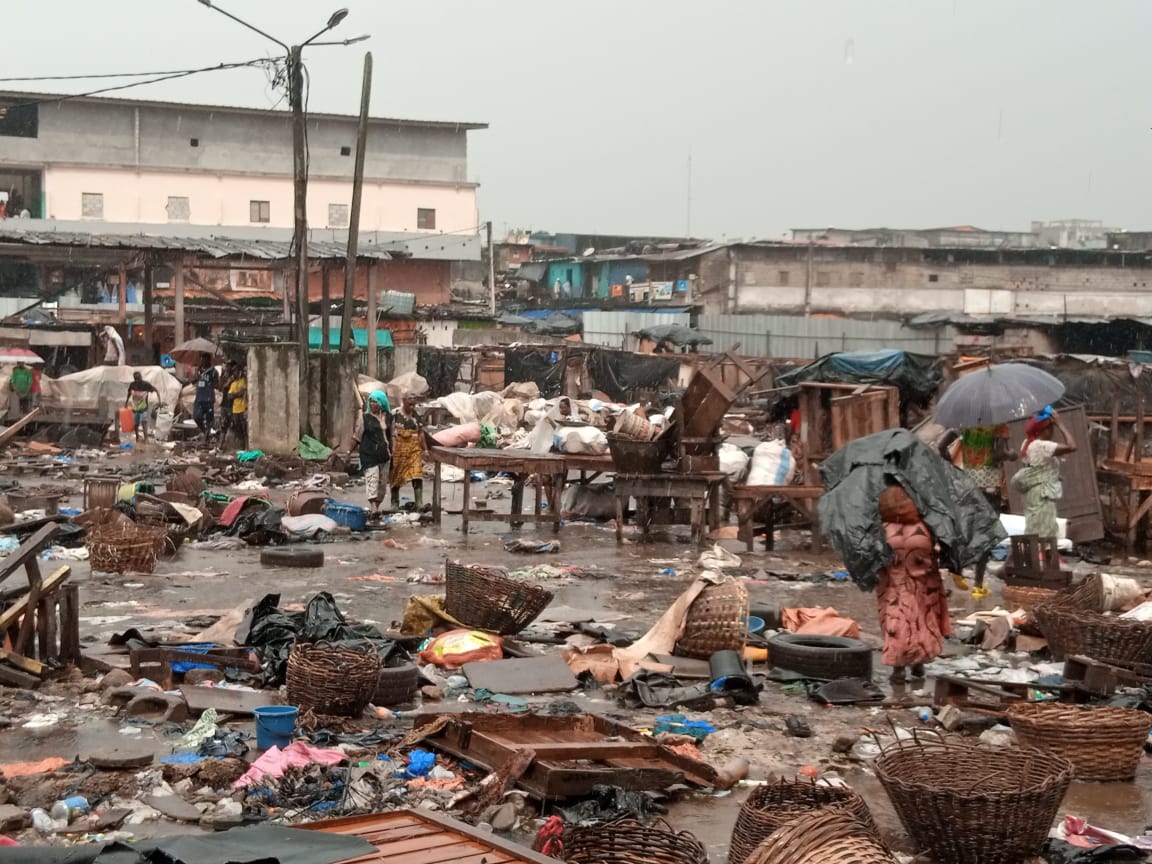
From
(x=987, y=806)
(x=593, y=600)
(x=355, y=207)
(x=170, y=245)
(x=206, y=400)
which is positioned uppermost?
(x=355, y=207)

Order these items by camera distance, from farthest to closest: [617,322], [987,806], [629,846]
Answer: [617,322]
[987,806]
[629,846]

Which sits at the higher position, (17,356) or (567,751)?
(17,356)

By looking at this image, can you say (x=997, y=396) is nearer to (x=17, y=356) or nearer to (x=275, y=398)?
(x=275, y=398)

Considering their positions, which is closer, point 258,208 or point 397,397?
point 397,397

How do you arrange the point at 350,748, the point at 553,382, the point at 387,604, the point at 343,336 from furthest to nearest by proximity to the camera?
the point at 553,382 → the point at 343,336 → the point at 387,604 → the point at 350,748

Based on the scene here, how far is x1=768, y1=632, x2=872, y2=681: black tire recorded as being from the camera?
903 cm

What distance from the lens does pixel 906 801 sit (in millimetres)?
5789

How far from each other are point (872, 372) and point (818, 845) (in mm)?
13846

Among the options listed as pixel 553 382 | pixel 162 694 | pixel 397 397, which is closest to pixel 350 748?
pixel 162 694

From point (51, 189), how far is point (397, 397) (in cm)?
2904

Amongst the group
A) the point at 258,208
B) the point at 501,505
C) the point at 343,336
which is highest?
the point at 258,208

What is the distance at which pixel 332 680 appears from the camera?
25.5ft

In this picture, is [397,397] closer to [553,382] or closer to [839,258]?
[553,382]

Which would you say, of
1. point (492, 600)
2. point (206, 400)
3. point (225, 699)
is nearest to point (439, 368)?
point (206, 400)
